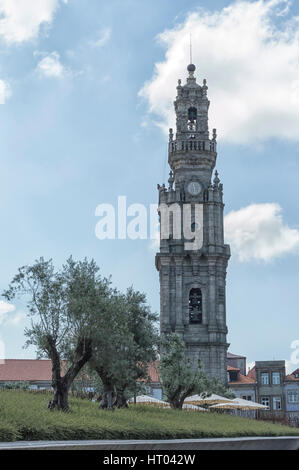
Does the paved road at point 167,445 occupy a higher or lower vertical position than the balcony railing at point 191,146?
lower

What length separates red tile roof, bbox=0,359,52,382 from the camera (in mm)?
99812

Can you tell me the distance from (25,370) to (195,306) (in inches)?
1200

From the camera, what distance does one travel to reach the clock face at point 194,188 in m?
90.0

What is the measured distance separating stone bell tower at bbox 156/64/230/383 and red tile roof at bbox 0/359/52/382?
24.6m

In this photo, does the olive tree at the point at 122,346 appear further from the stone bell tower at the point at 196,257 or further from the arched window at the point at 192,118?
the arched window at the point at 192,118

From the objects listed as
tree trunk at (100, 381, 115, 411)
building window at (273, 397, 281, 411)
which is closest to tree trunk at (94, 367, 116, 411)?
tree trunk at (100, 381, 115, 411)

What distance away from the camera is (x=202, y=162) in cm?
9144

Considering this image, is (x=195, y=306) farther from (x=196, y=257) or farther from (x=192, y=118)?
(x=192, y=118)

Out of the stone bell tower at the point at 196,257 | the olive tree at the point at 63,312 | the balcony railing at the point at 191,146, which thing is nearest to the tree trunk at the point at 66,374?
the olive tree at the point at 63,312

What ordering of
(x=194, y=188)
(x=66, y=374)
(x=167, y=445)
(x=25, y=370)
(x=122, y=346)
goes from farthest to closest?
(x=25, y=370) → (x=194, y=188) → (x=122, y=346) → (x=66, y=374) → (x=167, y=445)

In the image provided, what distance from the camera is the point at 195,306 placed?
284 ft

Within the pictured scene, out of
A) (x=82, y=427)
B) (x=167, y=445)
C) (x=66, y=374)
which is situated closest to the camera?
(x=167, y=445)

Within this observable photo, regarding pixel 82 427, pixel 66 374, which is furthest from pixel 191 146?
pixel 82 427
